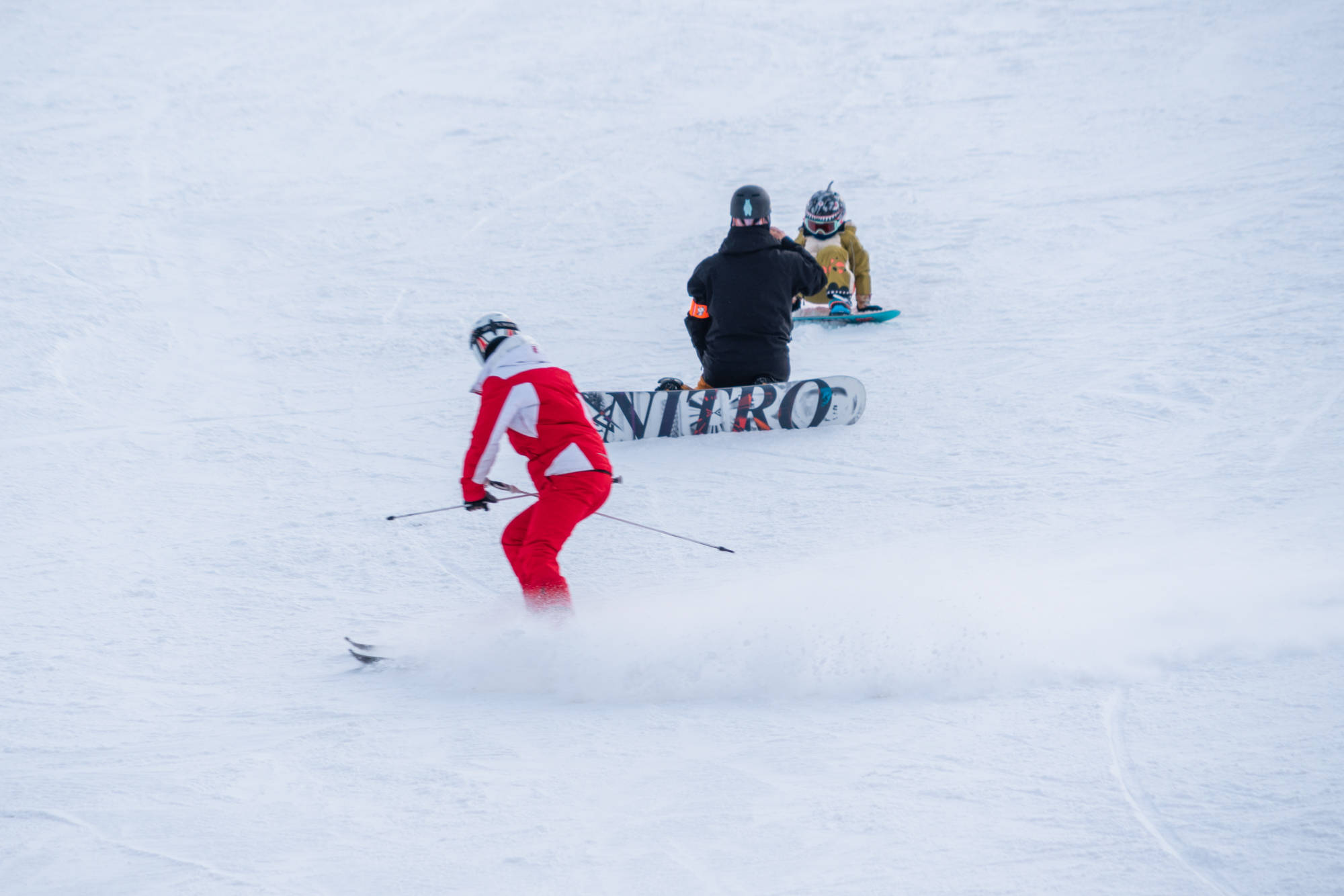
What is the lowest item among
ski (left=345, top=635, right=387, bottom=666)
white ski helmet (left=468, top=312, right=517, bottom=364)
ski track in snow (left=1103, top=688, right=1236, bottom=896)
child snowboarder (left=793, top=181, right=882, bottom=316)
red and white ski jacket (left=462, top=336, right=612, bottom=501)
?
ski (left=345, top=635, right=387, bottom=666)

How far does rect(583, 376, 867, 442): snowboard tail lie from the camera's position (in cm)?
601

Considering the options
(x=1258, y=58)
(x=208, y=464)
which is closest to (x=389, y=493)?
(x=208, y=464)

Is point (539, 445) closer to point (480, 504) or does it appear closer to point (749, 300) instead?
point (480, 504)

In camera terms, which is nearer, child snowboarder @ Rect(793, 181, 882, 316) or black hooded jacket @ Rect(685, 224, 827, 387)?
black hooded jacket @ Rect(685, 224, 827, 387)

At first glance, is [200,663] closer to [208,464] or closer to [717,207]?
[208,464]

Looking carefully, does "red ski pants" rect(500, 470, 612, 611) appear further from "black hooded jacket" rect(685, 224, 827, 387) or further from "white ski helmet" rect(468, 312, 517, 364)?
"black hooded jacket" rect(685, 224, 827, 387)

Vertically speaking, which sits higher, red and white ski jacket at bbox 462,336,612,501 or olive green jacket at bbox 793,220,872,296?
olive green jacket at bbox 793,220,872,296

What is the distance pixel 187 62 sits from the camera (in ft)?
42.0

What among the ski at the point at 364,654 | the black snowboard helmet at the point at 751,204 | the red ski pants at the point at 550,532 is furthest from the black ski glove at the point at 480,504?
the black snowboard helmet at the point at 751,204

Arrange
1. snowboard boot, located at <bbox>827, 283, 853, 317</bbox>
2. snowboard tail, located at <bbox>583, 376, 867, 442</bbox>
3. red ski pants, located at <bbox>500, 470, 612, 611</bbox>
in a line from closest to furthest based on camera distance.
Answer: red ski pants, located at <bbox>500, 470, 612, 611</bbox> < snowboard tail, located at <bbox>583, 376, 867, 442</bbox> < snowboard boot, located at <bbox>827, 283, 853, 317</bbox>

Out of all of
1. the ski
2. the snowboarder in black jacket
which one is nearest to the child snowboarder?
the snowboarder in black jacket

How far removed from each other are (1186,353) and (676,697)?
14.6 feet

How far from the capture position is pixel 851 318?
24.8ft

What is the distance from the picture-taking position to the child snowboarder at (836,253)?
24.6ft
